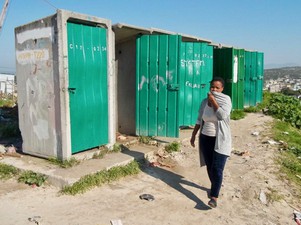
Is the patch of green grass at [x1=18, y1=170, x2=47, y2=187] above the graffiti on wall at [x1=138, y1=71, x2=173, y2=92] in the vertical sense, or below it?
below

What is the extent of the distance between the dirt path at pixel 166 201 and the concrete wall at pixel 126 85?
68.6 inches

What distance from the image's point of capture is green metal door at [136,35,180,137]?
6043 mm

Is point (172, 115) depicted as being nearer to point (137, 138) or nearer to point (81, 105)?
point (137, 138)

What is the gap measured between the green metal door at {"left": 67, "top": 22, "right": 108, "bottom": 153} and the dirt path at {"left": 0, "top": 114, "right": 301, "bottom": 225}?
1.01 m

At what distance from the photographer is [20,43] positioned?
5.24m

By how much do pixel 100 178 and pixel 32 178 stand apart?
97 centimetres

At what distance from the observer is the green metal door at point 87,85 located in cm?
477

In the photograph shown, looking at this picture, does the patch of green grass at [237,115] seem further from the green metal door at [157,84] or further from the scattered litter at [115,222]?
the scattered litter at [115,222]

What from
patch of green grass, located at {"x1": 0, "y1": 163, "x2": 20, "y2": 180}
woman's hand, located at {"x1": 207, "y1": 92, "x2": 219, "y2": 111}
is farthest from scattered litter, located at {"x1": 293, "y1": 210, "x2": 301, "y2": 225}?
patch of green grass, located at {"x1": 0, "y1": 163, "x2": 20, "y2": 180}

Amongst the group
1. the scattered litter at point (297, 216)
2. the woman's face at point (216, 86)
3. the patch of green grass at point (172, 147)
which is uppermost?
the woman's face at point (216, 86)

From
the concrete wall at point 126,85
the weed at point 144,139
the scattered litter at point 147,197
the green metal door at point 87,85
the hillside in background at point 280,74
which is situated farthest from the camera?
the hillside in background at point 280,74

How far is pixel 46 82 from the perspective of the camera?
4840mm

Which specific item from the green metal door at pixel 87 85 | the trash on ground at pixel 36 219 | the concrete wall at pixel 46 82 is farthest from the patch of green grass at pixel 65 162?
the trash on ground at pixel 36 219

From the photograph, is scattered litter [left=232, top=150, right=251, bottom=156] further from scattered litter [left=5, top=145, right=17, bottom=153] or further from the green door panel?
scattered litter [left=5, top=145, right=17, bottom=153]
